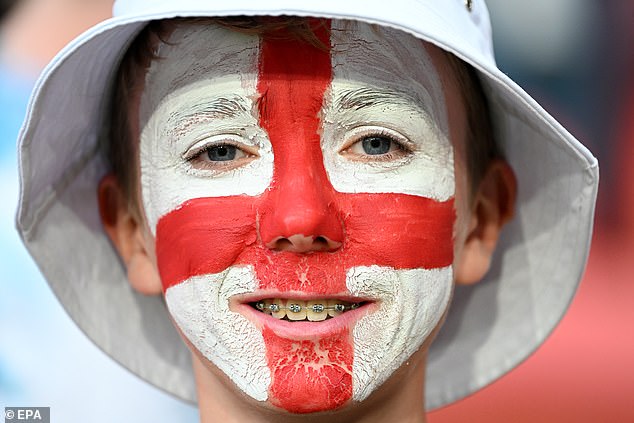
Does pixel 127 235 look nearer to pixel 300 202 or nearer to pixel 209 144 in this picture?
pixel 209 144

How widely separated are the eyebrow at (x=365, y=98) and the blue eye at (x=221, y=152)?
16cm

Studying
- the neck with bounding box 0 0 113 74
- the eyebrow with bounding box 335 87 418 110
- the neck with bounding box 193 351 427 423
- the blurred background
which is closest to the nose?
the eyebrow with bounding box 335 87 418 110

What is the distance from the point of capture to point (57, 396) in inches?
106

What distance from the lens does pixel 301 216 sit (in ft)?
4.58

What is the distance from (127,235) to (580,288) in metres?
1.58

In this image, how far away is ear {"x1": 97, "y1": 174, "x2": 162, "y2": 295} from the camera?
5.60 feet

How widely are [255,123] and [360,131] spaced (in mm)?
147

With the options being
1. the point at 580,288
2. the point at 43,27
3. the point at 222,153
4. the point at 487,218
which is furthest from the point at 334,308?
the point at 43,27

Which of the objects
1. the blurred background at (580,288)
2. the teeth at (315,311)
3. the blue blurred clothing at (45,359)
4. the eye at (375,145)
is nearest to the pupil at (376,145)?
the eye at (375,145)

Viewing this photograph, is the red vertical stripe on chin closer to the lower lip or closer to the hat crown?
the lower lip

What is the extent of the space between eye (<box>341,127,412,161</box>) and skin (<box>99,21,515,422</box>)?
107 mm

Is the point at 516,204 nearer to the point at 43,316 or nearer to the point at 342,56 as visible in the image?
the point at 342,56

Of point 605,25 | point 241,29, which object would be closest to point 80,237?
point 241,29

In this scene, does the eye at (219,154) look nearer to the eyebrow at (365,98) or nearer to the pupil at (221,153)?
the pupil at (221,153)
